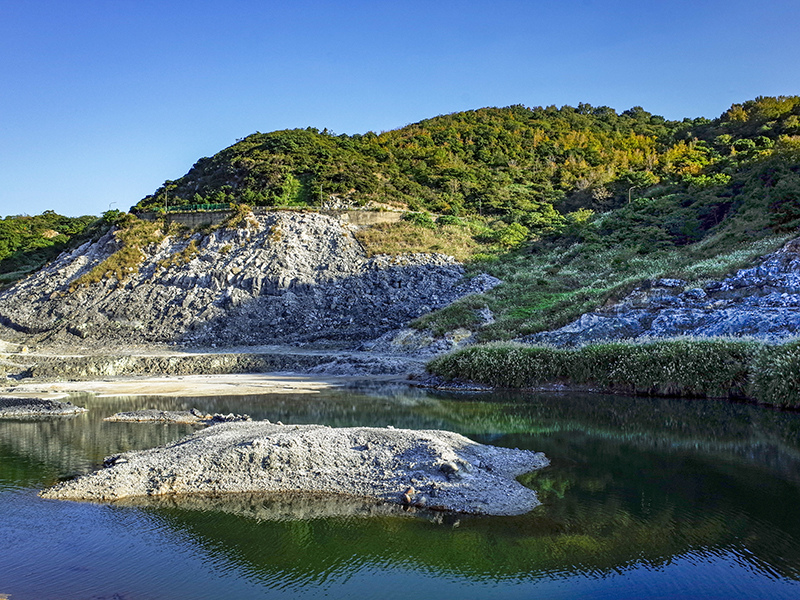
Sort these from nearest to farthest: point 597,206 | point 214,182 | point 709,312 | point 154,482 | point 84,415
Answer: point 154,482, point 84,415, point 709,312, point 214,182, point 597,206

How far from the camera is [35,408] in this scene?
23.3m

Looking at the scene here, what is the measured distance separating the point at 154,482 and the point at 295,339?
91.0ft

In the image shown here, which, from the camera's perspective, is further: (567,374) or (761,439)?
(567,374)

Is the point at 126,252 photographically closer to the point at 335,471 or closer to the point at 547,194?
the point at 335,471

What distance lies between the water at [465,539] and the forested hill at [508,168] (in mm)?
33195

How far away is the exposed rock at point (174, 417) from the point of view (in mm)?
19922

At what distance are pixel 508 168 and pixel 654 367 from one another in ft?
212

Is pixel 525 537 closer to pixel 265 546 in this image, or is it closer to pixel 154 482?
pixel 265 546

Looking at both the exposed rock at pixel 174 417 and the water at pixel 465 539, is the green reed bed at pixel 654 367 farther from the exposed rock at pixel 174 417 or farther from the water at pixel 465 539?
the exposed rock at pixel 174 417

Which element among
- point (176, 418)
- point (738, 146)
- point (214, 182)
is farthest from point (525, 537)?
point (738, 146)

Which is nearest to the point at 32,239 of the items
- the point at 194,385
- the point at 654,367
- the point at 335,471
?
the point at 194,385

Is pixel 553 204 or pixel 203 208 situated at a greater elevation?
pixel 553 204

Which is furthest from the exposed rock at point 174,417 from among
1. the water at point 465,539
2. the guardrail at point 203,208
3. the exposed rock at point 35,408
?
the guardrail at point 203,208

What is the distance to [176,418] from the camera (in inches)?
819
